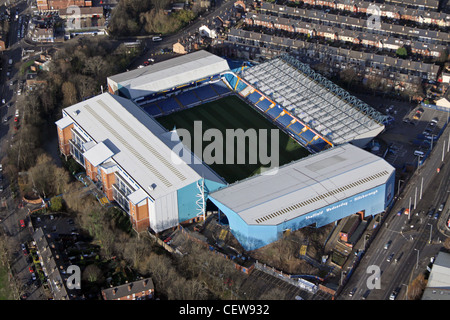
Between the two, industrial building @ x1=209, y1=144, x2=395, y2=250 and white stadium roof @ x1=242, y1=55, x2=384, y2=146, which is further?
white stadium roof @ x1=242, y1=55, x2=384, y2=146

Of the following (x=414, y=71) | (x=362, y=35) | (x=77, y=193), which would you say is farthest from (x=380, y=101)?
(x=77, y=193)

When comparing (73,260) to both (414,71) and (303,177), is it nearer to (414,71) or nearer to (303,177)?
(303,177)

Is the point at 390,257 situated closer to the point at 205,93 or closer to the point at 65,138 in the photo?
the point at 205,93

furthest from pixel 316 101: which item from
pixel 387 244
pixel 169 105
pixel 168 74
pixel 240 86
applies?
pixel 387 244

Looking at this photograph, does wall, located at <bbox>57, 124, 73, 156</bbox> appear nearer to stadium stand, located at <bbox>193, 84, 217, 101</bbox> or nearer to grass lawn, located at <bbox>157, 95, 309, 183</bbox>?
grass lawn, located at <bbox>157, 95, 309, 183</bbox>

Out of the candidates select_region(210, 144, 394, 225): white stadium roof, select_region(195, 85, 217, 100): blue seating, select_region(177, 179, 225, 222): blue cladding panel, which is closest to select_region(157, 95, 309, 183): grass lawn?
select_region(195, 85, 217, 100): blue seating

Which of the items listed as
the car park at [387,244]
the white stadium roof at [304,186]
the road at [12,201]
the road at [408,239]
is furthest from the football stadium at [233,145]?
the road at [12,201]
